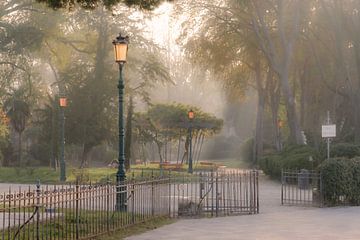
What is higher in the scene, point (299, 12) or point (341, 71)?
point (299, 12)

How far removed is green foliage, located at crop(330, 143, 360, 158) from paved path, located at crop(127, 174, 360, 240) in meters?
8.45

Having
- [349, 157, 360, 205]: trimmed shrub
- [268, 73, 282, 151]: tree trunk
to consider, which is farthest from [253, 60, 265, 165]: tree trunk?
[349, 157, 360, 205]: trimmed shrub

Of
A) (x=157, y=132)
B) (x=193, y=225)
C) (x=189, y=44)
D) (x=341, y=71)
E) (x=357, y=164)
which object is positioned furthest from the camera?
(x=157, y=132)

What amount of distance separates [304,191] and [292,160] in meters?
7.96

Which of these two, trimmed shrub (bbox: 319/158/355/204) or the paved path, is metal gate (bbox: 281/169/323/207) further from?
the paved path

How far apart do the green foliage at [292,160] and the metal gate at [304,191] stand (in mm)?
3263

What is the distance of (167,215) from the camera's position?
16.7 meters

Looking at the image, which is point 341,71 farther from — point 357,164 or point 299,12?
point 357,164

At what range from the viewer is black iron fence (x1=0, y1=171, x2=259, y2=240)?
36.7 ft

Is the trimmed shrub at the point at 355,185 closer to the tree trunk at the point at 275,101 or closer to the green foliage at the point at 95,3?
the green foliage at the point at 95,3

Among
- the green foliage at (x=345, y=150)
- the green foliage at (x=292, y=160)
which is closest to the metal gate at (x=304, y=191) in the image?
the green foliage at (x=345, y=150)

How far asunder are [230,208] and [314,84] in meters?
29.8

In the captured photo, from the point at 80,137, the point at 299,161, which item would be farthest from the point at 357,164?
the point at 80,137

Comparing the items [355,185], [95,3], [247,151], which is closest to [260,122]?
[247,151]
